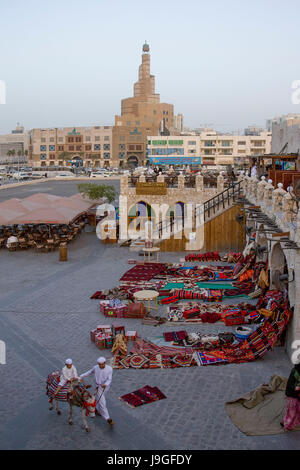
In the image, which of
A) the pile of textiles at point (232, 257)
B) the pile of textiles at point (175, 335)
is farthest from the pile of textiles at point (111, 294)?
the pile of textiles at point (232, 257)

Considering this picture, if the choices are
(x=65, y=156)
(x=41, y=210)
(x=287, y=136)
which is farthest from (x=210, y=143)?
(x=41, y=210)

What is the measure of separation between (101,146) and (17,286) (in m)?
95.8

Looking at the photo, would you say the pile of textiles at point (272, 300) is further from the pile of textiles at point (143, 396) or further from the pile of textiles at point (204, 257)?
the pile of textiles at point (204, 257)

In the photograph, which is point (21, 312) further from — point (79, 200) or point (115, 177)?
point (115, 177)

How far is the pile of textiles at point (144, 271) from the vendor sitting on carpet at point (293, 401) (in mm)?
8576

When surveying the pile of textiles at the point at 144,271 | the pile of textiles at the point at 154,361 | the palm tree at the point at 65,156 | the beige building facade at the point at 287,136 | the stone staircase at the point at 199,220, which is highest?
the palm tree at the point at 65,156

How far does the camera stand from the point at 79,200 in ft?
81.9

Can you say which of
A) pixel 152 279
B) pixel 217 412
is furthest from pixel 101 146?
pixel 217 412

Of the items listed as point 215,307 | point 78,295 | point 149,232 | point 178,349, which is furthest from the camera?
point 149,232

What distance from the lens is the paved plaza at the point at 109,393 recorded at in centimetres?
664

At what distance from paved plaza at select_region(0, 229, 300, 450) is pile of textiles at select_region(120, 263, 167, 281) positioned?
5.46 ft

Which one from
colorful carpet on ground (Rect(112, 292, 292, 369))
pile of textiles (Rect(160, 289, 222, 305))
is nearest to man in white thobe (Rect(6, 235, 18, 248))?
pile of textiles (Rect(160, 289, 222, 305))

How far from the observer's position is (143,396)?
7.87 metres
